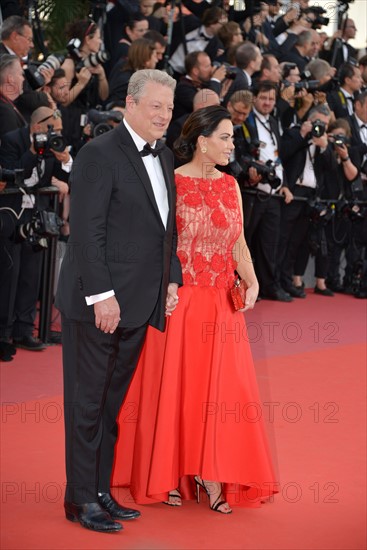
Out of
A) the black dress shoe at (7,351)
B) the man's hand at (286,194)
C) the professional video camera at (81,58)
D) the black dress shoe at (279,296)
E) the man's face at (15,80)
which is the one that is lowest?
the black dress shoe at (7,351)

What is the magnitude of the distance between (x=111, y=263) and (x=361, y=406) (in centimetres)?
254

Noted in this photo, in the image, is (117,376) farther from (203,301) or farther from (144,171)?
(144,171)

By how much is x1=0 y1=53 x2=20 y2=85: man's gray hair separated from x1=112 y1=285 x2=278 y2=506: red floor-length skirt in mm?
2736

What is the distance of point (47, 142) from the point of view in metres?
5.85

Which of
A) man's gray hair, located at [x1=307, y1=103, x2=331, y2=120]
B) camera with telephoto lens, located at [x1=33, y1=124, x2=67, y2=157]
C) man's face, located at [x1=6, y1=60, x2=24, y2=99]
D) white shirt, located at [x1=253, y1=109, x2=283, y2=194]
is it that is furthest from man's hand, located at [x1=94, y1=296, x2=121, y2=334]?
man's gray hair, located at [x1=307, y1=103, x2=331, y2=120]

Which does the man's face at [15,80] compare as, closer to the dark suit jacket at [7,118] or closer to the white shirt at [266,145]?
the dark suit jacket at [7,118]

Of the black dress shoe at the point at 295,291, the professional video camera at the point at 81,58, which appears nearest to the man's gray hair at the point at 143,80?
the professional video camera at the point at 81,58

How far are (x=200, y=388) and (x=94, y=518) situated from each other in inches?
25.9

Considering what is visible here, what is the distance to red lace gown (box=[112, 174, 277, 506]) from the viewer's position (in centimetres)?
380

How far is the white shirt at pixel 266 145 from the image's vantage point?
8242mm

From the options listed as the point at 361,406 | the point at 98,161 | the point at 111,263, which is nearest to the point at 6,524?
the point at 111,263

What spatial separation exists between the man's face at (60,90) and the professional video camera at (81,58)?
0.26 m

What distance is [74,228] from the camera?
3363 mm

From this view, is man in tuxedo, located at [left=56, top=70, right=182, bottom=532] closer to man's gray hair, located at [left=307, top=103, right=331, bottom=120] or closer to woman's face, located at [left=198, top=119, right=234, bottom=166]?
woman's face, located at [left=198, top=119, right=234, bottom=166]
